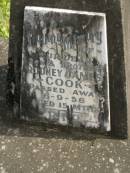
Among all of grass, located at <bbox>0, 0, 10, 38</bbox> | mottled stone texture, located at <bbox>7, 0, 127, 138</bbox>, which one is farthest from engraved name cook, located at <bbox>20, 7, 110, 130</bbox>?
grass, located at <bbox>0, 0, 10, 38</bbox>

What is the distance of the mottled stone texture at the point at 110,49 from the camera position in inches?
90.7

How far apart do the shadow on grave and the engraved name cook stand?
58mm

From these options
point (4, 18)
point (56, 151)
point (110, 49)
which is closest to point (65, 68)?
point (110, 49)

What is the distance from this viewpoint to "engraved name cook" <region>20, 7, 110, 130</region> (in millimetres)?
2305

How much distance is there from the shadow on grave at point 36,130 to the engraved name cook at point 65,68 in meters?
0.06

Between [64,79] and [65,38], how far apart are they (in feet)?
0.73

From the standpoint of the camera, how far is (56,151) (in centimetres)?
257

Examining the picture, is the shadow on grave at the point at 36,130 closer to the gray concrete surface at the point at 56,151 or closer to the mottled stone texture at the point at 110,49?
the gray concrete surface at the point at 56,151

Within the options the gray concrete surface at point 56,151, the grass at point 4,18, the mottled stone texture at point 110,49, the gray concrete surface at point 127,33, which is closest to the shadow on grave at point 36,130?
the gray concrete surface at point 56,151

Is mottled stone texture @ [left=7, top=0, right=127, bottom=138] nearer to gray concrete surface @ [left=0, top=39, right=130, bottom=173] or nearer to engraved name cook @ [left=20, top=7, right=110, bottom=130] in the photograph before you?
engraved name cook @ [left=20, top=7, right=110, bottom=130]

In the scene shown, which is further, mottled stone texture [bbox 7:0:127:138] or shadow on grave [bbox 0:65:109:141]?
shadow on grave [bbox 0:65:109:141]

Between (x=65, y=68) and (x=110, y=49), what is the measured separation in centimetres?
26

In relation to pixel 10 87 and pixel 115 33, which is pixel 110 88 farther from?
pixel 10 87

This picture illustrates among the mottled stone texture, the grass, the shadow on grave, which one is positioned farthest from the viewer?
the grass
